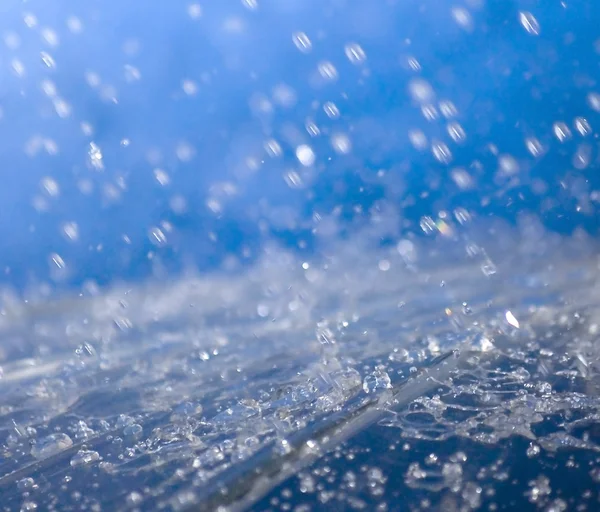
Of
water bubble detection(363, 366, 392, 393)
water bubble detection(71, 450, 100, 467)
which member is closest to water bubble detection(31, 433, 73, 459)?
water bubble detection(71, 450, 100, 467)

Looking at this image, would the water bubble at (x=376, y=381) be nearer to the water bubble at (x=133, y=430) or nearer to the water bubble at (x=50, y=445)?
the water bubble at (x=133, y=430)

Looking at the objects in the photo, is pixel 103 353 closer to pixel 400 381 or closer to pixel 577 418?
pixel 400 381

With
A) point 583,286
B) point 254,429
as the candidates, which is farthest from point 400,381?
point 583,286

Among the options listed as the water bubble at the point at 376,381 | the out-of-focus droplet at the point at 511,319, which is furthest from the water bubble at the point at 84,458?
the out-of-focus droplet at the point at 511,319

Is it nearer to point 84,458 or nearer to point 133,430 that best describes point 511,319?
point 133,430

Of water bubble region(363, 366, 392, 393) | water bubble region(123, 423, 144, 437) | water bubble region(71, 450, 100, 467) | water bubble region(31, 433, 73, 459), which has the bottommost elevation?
water bubble region(363, 366, 392, 393)

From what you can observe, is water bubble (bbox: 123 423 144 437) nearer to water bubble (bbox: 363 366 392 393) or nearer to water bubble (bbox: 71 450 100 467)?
water bubble (bbox: 71 450 100 467)
